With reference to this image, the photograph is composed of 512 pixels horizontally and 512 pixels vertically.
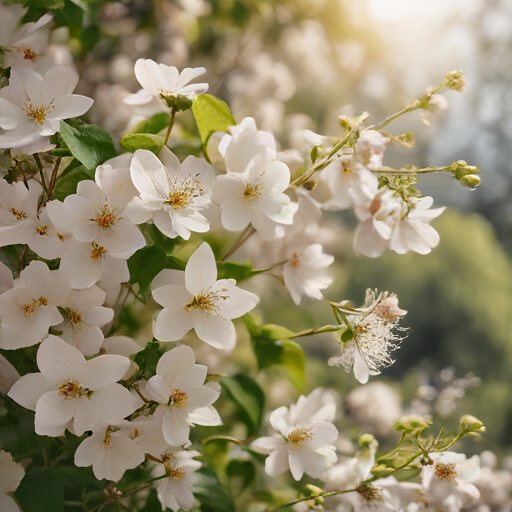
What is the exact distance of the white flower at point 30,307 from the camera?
0.26 m

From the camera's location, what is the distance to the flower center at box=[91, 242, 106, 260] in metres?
0.27

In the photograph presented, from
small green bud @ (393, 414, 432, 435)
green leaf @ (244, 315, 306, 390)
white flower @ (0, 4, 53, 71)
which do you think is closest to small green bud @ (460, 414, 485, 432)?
small green bud @ (393, 414, 432, 435)

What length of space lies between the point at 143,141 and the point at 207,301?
0.36 feet

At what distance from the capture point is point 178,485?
323 mm

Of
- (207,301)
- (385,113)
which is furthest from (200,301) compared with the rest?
(385,113)

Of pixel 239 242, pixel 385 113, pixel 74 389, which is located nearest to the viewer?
pixel 74 389

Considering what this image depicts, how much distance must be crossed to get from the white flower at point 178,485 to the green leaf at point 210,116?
218mm

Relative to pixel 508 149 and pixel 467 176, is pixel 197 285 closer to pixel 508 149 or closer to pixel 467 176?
pixel 467 176

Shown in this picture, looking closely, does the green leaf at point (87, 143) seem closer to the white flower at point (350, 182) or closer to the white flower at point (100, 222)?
the white flower at point (100, 222)

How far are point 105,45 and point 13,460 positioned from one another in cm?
72

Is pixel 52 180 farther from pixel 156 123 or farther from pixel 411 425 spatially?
pixel 411 425

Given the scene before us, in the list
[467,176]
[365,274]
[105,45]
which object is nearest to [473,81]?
[365,274]

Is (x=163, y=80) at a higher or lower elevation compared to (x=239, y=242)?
higher

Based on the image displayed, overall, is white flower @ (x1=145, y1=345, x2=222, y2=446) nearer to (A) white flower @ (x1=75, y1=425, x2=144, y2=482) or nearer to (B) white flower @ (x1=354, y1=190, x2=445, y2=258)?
(A) white flower @ (x1=75, y1=425, x2=144, y2=482)
